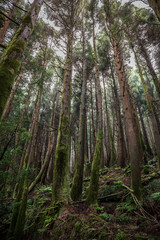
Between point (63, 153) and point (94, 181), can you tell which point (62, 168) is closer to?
point (63, 153)

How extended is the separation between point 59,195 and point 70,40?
7067 millimetres

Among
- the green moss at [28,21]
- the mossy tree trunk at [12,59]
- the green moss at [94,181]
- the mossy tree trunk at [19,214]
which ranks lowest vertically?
the mossy tree trunk at [19,214]

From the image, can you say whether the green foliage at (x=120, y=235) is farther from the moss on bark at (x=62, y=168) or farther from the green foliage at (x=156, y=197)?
the green foliage at (x=156, y=197)

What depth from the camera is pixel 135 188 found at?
13.4ft

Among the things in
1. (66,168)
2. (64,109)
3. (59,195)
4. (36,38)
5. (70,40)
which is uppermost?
(36,38)

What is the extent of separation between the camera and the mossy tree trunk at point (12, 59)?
260cm

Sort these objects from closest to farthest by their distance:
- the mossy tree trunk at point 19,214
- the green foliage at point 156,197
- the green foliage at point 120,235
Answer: the green foliage at point 120,235 < the green foliage at point 156,197 < the mossy tree trunk at point 19,214

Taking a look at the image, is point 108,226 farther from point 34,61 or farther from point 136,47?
point 136,47

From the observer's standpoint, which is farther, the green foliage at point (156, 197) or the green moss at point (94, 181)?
the green moss at point (94, 181)

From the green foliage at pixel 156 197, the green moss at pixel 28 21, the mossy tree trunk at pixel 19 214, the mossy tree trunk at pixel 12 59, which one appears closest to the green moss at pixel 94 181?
the green foliage at pixel 156 197

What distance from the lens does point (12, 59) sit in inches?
117

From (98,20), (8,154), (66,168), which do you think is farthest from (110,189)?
(98,20)

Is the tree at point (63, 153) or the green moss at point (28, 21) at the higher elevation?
the green moss at point (28, 21)

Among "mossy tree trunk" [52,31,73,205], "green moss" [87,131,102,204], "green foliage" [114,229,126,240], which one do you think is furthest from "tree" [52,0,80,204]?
"green foliage" [114,229,126,240]
